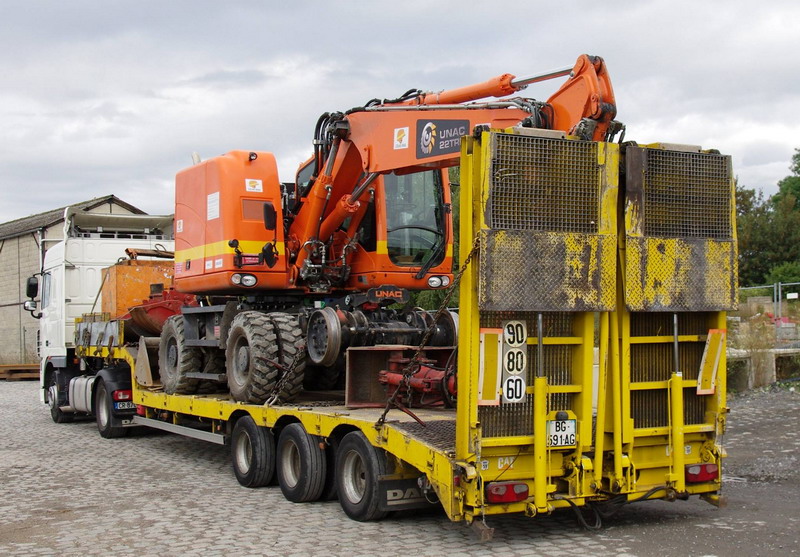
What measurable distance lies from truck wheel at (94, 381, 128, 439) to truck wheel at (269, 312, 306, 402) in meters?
5.48

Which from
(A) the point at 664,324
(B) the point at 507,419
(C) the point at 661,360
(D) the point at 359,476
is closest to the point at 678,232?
(A) the point at 664,324

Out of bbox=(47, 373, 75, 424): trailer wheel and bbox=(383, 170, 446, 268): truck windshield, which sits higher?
bbox=(383, 170, 446, 268): truck windshield

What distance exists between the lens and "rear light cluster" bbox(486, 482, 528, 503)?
261 inches

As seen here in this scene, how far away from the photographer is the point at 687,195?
7309mm

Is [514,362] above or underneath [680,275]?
underneath

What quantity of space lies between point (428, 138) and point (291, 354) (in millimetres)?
2841

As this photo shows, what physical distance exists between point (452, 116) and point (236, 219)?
138 inches

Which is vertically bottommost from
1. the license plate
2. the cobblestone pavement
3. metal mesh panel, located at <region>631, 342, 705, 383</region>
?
the cobblestone pavement

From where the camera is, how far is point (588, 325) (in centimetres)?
696

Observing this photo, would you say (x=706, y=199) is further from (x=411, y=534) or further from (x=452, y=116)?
(x=411, y=534)

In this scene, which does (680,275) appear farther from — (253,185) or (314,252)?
(253,185)

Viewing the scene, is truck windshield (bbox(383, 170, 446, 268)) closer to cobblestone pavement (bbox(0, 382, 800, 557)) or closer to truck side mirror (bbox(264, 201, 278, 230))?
truck side mirror (bbox(264, 201, 278, 230))

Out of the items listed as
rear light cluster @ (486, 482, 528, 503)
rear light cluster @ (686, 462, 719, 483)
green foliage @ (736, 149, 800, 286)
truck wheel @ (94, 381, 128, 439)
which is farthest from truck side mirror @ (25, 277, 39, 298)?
green foliage @ (736, 149, 800, 286)

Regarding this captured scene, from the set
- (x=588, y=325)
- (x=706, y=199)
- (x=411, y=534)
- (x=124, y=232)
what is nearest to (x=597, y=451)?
(x=588, y=325)
